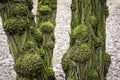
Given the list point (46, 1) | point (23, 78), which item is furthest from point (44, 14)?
point (23, 78)

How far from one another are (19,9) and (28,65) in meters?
1.09

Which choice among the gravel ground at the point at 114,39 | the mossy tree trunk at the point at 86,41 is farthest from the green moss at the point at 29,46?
the gravel ground at the point at 114,39

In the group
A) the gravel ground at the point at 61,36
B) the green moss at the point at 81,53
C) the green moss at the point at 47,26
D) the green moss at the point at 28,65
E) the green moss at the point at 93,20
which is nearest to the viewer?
the green moss at the point at 28,65

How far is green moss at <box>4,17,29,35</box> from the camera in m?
5.38

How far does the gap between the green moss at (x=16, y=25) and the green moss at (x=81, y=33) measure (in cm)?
102

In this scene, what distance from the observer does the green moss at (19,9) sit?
5.38 m

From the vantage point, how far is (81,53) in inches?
222

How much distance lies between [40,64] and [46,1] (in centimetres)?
414

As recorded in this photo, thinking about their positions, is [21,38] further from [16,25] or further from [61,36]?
[61,36]

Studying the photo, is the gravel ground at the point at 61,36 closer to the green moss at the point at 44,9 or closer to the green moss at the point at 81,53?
the green moss at the point at 44,9

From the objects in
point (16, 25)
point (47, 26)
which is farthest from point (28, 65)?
point (47, 26)

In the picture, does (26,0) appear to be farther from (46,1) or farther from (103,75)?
(46,1)

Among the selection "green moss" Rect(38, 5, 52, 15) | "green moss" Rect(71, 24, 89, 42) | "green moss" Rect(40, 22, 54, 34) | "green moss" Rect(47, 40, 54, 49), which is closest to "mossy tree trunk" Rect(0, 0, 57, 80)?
"green moss" Rect(71, 24, 89, 42)

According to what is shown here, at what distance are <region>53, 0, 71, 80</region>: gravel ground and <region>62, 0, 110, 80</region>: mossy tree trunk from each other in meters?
5.30
